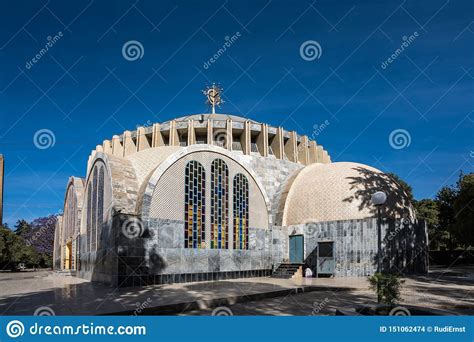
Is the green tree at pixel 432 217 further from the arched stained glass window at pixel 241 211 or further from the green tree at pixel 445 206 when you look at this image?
the arched stained glass window at pixel 241 211

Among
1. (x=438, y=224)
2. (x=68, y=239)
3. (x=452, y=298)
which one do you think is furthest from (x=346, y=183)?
(x=438, y=224)

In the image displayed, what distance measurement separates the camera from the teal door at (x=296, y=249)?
21.7 metres

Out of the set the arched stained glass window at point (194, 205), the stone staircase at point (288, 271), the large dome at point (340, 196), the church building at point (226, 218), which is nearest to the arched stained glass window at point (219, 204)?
the church building at point (226, 218)

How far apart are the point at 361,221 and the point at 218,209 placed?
7495 millimetres

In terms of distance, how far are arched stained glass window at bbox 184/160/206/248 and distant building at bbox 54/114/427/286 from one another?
5 centimetres

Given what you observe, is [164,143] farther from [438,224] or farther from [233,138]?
[438,224]

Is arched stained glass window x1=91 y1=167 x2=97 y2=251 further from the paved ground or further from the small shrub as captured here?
the small shrub

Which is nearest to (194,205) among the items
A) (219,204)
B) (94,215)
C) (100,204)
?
(219,204)

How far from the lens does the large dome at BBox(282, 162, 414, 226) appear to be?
21406mm

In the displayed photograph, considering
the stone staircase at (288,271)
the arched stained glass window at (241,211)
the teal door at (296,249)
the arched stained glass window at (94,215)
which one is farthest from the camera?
the teal door at (296,249)

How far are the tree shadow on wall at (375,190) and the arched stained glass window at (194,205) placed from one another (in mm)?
8432

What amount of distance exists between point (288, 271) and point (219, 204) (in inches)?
214

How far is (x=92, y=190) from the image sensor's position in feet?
68.3

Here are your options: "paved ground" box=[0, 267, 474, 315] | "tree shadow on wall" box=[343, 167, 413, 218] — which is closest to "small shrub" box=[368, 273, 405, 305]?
"paved ground" box=[0, 267, 474, 315]
